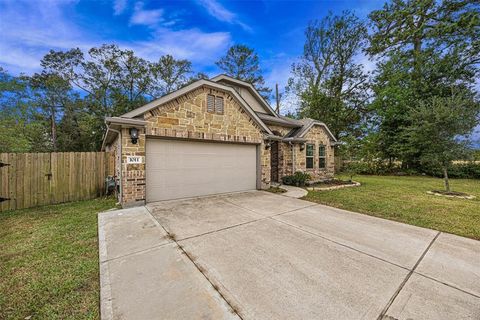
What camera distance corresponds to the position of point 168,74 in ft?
64.4

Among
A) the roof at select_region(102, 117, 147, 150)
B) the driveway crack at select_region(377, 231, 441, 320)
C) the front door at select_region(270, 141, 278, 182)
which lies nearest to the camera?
the driveway crack at select_region(377, 231, 441, 320)

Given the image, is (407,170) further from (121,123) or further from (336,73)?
(121,123)

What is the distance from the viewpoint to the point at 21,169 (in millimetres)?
5879

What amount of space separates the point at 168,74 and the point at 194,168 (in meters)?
17.0

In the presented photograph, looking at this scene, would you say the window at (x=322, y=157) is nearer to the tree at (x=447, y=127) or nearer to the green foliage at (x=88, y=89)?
the tree at (x=447, y=127)

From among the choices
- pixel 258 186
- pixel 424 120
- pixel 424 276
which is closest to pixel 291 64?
pixel 424 120

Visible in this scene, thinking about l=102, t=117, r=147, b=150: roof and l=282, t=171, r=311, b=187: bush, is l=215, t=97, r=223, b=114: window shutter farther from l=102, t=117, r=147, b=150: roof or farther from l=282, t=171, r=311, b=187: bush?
l=282, t=171, r=311, b=187: bush

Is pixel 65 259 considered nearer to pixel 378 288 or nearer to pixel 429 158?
pixel 378 288

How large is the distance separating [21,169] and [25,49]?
8.74 m

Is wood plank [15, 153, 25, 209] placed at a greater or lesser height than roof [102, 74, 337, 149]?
lesser

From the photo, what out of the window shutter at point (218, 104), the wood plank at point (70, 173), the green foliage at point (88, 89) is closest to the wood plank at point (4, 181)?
the wood plank at point (70, 173)

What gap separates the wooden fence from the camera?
225 inches

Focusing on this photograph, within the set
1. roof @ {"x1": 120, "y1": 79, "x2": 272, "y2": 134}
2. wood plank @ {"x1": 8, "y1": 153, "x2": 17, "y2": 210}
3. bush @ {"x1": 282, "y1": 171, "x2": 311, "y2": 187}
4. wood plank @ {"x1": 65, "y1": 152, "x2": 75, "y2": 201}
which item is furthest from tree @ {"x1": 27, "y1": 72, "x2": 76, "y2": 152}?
bush @ {"x1": 282, "y1": 171, "x2": 311, "y2": 187}

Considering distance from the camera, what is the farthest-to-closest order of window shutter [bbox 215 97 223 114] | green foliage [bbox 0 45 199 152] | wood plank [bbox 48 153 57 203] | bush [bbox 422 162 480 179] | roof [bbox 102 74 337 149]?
green foliage [bbox 0 45 199 152] < bush [bbox 422 162 480 179] < window shutter [bbox 215 97 223 114] < wood plank [bbox 48 153 57 203] < roof [bbox 102 74 337 149]
